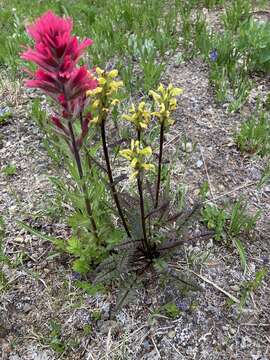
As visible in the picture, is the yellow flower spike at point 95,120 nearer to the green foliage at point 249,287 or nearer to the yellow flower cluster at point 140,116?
the yellow flower cluster at point 140,116

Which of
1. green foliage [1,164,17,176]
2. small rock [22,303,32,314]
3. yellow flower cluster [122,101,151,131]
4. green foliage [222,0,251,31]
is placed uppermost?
green foliage [222,0,251,31]

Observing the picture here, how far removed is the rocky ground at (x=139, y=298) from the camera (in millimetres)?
2451

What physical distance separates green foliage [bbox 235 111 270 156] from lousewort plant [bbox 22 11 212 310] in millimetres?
850

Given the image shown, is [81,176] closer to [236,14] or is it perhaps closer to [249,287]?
[249,287]

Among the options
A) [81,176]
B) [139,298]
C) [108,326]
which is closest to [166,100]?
[81,176]

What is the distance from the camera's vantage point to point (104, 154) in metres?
2.53

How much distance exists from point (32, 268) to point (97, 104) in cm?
140

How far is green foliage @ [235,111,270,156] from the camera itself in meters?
3.34

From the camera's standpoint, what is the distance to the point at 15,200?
126 inches

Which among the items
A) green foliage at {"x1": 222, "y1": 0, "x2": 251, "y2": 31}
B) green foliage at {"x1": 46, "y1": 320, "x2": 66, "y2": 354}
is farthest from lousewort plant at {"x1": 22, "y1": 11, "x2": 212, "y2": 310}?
green foliage at {"x1": 222, "y1": 0, "x2": 251, "y2": 31}

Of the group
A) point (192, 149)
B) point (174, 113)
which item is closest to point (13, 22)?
point (174, 113)

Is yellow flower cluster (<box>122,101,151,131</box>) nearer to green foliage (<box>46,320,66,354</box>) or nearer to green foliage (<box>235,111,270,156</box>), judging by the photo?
green foliage (<box>46,320,66,354</box>)

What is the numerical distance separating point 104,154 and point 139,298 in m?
0.93

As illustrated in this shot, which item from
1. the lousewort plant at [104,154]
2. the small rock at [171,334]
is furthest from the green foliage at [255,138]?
the small rock at [171,334]
